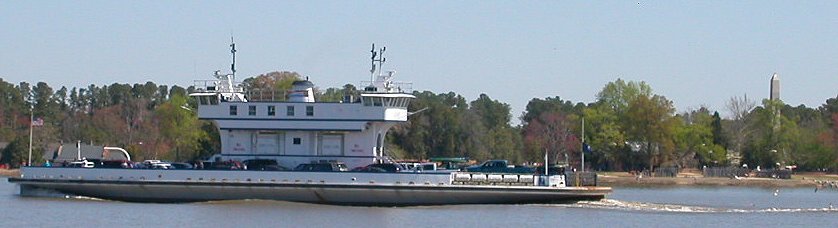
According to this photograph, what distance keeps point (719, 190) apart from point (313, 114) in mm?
35055

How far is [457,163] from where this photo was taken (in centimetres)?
6988

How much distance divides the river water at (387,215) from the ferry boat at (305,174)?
61 centimetres

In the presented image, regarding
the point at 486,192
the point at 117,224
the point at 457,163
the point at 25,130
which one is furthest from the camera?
the point at 25,130

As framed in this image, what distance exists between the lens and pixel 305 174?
197 feet

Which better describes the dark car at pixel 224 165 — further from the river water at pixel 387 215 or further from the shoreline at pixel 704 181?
the shoreline at pixel 704 181

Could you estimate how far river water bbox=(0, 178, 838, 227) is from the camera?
5200cm

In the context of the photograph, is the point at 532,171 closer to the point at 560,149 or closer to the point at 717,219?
the point at 717,219

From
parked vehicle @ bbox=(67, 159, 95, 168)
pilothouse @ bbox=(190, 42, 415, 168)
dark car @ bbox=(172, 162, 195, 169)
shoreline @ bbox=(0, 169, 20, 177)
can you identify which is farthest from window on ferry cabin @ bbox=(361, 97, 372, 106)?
shoreline @ bbox=(0, 169, 20, 177)

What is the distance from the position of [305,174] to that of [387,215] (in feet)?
19.0

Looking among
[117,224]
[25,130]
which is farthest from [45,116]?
[117,224]

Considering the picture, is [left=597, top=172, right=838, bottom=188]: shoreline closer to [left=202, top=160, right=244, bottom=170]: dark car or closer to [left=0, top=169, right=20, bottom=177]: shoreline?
[left=202, top=160, right=244, bottom=170]: dark car

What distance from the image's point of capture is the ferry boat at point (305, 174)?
196 feet

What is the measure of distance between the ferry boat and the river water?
1.99 ft

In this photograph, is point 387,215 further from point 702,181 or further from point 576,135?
point 576,135
